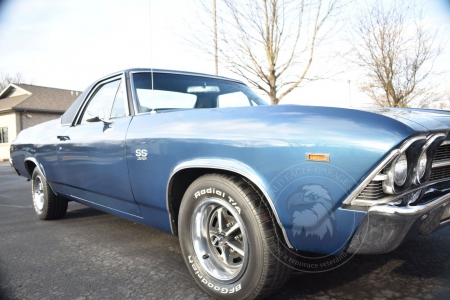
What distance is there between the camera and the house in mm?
24172

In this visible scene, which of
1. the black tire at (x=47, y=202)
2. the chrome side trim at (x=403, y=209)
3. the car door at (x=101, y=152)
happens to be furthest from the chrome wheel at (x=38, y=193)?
the chrome side trim at (x=403, y=209)

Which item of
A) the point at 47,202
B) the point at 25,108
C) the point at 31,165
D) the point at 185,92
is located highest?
the point at 25,108

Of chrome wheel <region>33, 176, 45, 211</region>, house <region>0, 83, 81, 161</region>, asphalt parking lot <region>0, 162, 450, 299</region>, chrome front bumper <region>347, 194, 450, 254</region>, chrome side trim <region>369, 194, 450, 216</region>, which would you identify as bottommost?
Answer: asphalt parking lot <region>0, 162, 450, 299</region>

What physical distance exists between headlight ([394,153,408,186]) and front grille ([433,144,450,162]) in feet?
1.39

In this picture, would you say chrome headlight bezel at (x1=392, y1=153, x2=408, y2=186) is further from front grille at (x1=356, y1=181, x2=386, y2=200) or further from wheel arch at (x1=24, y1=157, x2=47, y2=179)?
wheel arch at (x1=24, y1=157, x2=47, y2=179)

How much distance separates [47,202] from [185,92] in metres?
2.36

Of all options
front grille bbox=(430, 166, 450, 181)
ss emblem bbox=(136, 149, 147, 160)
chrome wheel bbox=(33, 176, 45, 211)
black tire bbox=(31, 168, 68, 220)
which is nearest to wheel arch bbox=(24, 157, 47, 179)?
black tire bbox=(31, 168, 68, 220)

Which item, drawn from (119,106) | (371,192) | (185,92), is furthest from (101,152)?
(371,192)

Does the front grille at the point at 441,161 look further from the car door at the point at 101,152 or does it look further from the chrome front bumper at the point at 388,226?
the car door at the point at 101,152

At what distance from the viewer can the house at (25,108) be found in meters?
24.2

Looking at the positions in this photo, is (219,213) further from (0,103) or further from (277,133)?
(0,103)

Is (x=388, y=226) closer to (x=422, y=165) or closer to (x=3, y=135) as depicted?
(x=422, y=165)

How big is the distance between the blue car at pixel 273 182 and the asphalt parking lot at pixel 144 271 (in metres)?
0.20

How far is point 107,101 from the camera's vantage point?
3562mm
